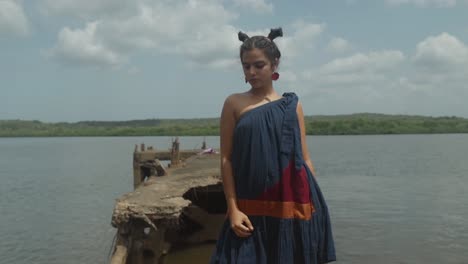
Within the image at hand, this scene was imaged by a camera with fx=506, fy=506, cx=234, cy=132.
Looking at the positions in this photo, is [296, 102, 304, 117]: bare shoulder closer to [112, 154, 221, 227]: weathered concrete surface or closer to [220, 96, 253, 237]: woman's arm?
[220, 96, 253, 237]: woman's arm

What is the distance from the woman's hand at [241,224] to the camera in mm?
2828

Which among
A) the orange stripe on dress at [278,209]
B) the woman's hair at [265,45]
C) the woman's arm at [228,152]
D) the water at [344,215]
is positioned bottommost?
the water at [344,215]

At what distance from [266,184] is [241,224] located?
0.86 feet

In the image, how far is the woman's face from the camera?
9.55ft

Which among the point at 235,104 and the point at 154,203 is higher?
the point at 235,104

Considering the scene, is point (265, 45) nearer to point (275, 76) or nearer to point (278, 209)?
point (275, 76)

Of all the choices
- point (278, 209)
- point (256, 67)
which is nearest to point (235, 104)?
point (256, 67)

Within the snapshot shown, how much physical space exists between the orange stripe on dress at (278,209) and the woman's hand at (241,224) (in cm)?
6

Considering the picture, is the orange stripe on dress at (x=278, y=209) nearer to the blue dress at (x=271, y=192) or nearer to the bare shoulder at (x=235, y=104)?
the blue dress at (x=271, y=192)

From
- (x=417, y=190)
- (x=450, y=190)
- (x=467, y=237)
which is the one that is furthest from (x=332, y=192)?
(x=467, y=237)

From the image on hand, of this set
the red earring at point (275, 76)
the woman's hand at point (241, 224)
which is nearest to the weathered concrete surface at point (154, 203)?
the woman's hand at point (241, 224)

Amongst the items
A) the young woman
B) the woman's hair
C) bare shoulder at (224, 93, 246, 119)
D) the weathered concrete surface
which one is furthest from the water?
the woman's hair

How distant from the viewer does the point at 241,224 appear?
2.83m

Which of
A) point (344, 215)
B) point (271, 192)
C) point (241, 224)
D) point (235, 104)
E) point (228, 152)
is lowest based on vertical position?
point (344, 215)
